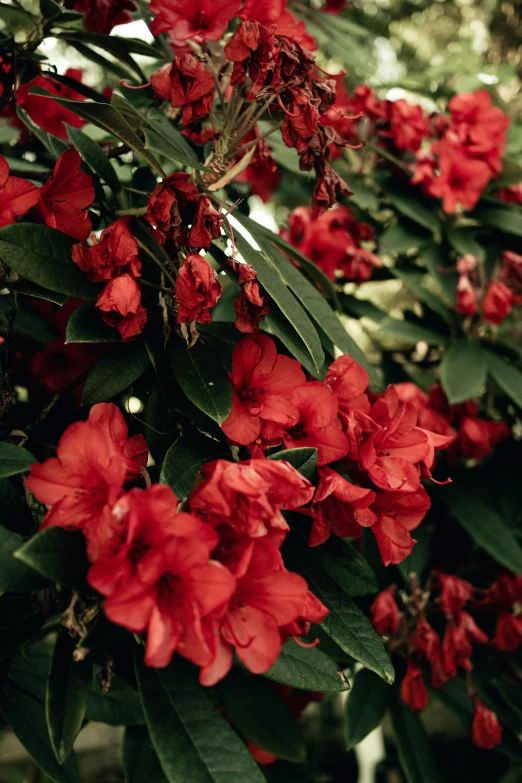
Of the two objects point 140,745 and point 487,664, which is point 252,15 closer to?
point 140,745

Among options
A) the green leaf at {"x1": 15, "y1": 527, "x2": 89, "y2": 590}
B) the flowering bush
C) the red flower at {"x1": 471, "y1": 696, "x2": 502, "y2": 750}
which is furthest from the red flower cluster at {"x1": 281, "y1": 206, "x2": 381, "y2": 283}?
the green leaf at {"x1": 15, "y1": 527, "x2": 89, "y2": 590}

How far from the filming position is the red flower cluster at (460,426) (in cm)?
130

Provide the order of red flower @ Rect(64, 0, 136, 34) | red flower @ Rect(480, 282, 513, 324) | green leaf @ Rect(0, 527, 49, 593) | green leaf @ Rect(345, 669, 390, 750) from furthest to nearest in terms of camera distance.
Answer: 1. red flower @ Rect(480, 282, 513, 324)
2. green leaf @ Rect(345, 669, 390, 750)
3. red flower @ Rect(64, 0, 136, 34)
4. green leaf @ Rect(0, 527, 49, 593)

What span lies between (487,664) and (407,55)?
232 centimetres

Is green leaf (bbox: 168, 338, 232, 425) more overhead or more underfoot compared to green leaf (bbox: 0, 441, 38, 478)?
more overhead

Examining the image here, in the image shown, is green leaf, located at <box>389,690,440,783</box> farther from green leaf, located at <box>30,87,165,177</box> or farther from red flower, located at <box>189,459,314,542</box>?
green leaf, located at <box>30,87,165,177</box>

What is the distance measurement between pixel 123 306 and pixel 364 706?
81cm

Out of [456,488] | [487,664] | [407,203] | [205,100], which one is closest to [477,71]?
[407,203]

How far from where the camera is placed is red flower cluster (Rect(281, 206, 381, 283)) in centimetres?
142

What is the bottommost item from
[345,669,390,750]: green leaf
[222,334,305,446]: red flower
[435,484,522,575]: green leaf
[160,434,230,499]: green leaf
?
[345,669,390,750]: green leaf

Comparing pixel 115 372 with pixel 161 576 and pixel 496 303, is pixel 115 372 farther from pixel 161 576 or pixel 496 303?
pixel 496 303

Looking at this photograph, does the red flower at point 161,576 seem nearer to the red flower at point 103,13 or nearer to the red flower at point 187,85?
the red flower at point 187,85

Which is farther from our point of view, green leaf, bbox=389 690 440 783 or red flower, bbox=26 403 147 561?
green leaf, bbox=389 690 440 783

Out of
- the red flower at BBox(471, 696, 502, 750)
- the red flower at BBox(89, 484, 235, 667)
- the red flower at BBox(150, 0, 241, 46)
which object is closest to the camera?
the red flower at BBox(89, 484, 235, 667)
